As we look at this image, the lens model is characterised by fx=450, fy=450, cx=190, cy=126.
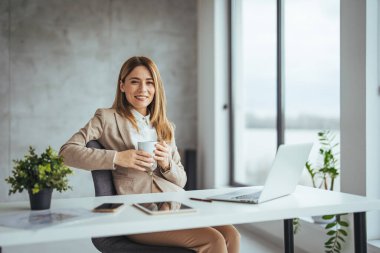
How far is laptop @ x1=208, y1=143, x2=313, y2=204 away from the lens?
1.54 metres

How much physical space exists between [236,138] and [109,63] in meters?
1.45

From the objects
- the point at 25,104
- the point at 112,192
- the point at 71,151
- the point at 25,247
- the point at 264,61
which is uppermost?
the point at 264,61

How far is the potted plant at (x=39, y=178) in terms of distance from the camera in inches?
54.9

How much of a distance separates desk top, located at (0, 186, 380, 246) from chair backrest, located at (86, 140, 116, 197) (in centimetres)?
30

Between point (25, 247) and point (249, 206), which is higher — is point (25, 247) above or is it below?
below

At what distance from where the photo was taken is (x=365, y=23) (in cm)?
253

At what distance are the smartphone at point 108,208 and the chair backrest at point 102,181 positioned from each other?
48 cm

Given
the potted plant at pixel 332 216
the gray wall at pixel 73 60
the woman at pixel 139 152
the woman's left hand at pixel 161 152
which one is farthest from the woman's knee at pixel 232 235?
the gray wall at pixel 73 60

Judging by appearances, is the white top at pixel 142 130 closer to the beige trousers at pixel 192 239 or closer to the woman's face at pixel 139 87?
the woman's face at pixel 139 87

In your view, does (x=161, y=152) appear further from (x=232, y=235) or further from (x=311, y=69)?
(x=311, y=69)

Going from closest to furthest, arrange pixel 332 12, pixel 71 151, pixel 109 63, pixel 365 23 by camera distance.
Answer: pixel 71 151
pixel 365 23
pixel 332 12
pixel 109 63

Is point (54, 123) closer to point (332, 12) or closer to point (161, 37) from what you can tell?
point (161, 37)

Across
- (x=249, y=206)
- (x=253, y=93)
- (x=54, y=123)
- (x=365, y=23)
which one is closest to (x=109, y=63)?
(x=54, y=123)

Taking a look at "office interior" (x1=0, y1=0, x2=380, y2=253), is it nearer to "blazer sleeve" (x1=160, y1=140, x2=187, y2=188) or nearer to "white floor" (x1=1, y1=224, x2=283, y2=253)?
"white floor" (x1=1, y1=224, x2=283, y2=253)
